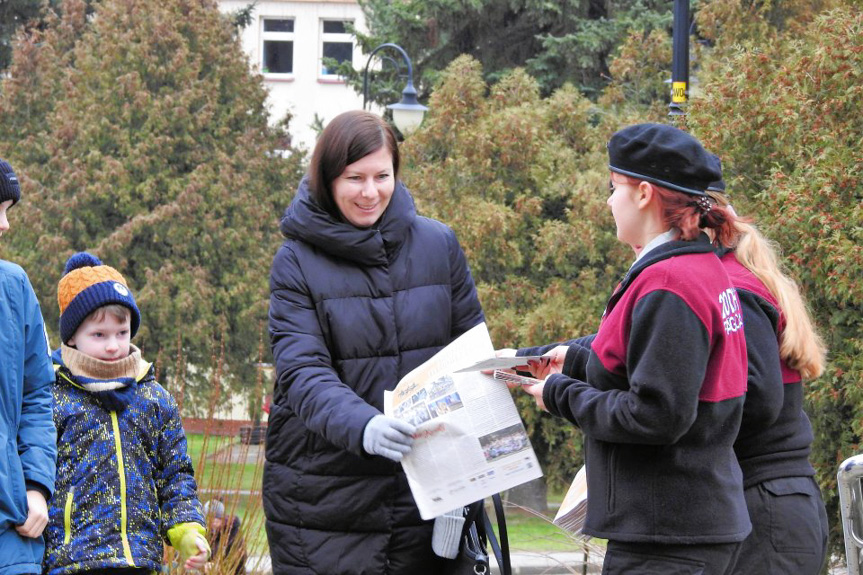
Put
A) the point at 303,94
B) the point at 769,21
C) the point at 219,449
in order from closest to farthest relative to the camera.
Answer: the point at 219,449 < the point at 769,21 < the point at 303,94

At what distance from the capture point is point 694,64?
15.6 m

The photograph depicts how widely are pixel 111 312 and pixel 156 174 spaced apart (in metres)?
17.6

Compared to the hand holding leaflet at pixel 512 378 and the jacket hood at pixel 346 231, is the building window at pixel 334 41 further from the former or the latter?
the hand holding leaflet at pixel 512 378

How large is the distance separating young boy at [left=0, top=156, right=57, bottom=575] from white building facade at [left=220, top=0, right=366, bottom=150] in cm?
3473

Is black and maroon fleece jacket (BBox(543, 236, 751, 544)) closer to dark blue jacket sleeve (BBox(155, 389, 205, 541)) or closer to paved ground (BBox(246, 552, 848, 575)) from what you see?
dark blue jacket sleeve (BBox(155, 389, 205, 541))

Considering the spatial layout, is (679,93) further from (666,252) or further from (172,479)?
(666,252)

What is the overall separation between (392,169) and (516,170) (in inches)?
443

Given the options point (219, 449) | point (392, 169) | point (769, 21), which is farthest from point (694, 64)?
point (392, 169)

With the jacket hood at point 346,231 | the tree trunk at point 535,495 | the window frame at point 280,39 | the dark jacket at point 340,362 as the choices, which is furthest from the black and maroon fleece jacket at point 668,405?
the window frame at point 280,39

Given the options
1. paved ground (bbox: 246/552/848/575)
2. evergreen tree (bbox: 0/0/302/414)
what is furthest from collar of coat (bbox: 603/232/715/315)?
evergreen tree (bbox: 0/0/302/414)

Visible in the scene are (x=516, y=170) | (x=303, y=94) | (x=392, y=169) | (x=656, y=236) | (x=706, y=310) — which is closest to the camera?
(x=706, y=310)

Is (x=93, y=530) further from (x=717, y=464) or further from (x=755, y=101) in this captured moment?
(x=755, y=101)

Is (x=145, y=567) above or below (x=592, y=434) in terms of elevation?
below

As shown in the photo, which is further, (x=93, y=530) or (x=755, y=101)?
(x=755, y=101)
